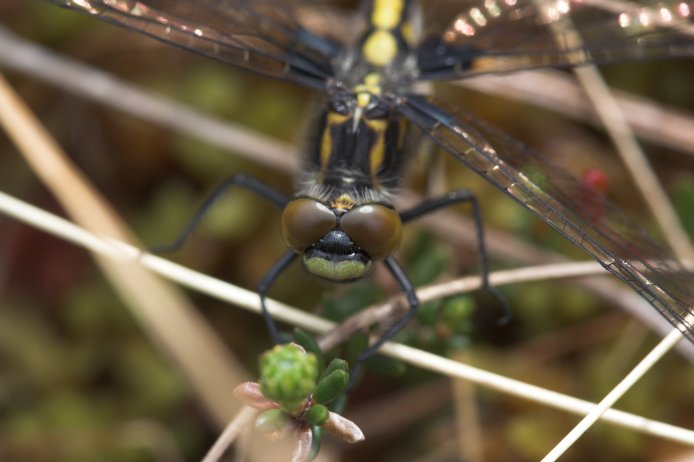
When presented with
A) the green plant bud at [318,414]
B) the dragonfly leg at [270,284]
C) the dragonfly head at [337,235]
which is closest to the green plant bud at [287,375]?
the green plant bud at [318,414]

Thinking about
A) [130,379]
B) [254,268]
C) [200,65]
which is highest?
[200,65]

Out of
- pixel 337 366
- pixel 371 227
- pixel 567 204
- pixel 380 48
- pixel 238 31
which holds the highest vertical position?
pixel 380 48

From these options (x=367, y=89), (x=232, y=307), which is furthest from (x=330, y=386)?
(x=232, y=307)

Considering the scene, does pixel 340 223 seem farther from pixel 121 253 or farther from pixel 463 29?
pixel 463 29

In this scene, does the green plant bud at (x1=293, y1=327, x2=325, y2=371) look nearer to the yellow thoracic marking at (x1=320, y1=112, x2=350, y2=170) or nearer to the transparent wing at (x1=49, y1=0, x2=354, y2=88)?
the yellow thoracic marking at (x1=320, y1=112, x2=350, y2=170)

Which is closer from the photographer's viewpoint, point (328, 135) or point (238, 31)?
point (328, 135)

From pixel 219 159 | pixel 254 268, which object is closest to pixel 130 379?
pixel 254 268

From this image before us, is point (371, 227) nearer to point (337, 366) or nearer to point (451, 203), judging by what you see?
point (337, 366)
